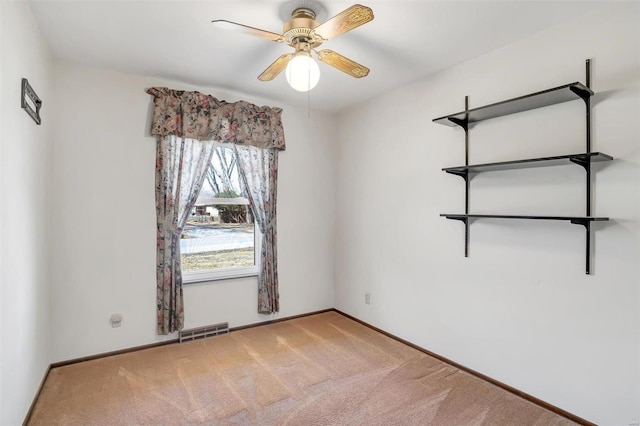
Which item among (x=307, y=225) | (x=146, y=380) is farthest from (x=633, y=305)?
(x=146, y=380)

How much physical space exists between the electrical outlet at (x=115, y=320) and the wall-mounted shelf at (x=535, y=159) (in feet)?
9.91

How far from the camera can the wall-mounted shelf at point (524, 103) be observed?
198 cm

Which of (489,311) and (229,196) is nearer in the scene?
(489,311)

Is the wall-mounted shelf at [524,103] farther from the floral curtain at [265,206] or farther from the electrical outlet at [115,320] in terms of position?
the electrical outlet at [115,320]

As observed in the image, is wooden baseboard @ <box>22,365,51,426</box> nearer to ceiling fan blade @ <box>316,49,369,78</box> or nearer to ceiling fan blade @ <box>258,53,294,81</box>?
ceiling fan blade @ <box>258,53,294,81</box>

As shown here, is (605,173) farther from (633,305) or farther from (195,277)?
(195,277)

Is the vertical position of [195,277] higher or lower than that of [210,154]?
lower

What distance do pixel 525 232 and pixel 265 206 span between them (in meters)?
2.51

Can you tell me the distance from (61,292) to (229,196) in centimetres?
170

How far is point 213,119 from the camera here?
3377 mm

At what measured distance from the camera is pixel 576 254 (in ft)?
7.00

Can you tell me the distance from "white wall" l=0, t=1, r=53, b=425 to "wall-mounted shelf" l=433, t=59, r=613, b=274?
9.19ft

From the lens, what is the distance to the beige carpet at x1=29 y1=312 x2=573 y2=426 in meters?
2.13

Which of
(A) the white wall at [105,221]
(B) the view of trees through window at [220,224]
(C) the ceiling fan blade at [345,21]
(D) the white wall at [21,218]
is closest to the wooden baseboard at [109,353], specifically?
(A) the white wall at [105,221]
